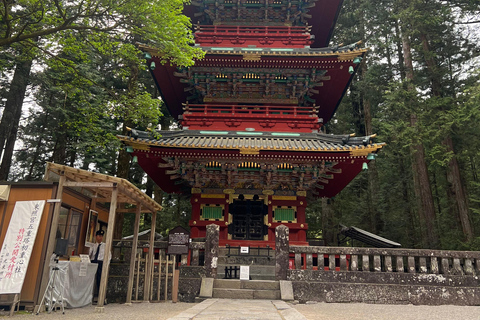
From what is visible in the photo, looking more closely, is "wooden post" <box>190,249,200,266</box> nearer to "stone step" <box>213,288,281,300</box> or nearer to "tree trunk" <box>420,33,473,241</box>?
"stone step" <box>213,288,281,300</box>

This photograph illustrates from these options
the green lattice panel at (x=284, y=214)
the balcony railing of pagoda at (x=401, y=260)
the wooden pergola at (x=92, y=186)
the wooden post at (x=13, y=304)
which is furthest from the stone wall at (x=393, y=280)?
the wooden post at (x=13, y=304)

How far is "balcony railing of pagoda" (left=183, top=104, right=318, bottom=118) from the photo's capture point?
13.0m

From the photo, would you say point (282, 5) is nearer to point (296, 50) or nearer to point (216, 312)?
point (296, 50)

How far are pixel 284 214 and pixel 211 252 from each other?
168 inches

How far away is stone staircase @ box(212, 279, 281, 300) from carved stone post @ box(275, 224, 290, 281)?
0.91 feet

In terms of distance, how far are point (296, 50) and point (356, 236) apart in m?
8.23

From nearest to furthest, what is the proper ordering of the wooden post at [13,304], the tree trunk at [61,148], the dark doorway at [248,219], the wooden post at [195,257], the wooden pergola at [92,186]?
the wooden post at [13,304] → the wooden pergola at [92,186] → the wooden post at [195,257] → the dark doorway at [248,219] → the tree trunk at [61,148]

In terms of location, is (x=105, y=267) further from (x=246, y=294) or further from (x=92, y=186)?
(x=246, y=294)

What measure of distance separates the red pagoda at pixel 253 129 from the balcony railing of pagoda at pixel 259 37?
0.04m

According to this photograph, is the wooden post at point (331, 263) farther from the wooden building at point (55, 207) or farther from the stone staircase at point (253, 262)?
the wooden building at point (55, 207)

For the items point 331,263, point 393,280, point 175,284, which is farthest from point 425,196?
point 175,284

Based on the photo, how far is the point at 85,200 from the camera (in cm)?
Answer: 893

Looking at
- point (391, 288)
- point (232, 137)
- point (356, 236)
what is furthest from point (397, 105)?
point (391, 288)

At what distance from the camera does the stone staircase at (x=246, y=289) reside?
8289 mm
